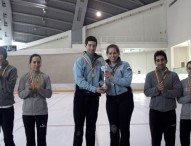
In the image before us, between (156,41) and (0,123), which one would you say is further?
(156,41)

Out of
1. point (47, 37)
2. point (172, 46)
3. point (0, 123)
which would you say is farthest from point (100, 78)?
point (47, 37)

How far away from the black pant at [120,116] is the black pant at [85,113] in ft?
0.75

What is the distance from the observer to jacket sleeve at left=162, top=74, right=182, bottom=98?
9.53 ft

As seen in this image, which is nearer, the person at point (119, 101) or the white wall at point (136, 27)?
the person at point (119, 101)

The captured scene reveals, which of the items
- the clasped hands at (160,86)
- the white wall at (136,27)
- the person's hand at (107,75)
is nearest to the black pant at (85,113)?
the person's hand at (107,75)

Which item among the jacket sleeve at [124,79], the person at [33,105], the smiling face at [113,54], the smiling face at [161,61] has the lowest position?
the person at [33,105]

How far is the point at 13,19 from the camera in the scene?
24078 millimetres

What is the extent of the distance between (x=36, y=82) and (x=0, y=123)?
82 centimetres

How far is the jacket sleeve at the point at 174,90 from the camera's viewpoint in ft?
9.53

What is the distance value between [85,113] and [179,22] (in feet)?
58.5

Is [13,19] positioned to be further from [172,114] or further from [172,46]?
[172,114]

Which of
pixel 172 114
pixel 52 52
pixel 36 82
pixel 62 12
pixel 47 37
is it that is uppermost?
pixel 62 12

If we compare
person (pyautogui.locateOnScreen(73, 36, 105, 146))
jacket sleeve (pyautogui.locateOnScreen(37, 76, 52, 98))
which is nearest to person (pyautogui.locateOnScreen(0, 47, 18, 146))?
jacket sleeve (pyautogui.locateOnScreen(37, 76, 52, 98))

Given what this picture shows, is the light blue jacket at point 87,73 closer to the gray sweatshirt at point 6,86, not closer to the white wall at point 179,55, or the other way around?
the gray sweatshirt at point 6,86
